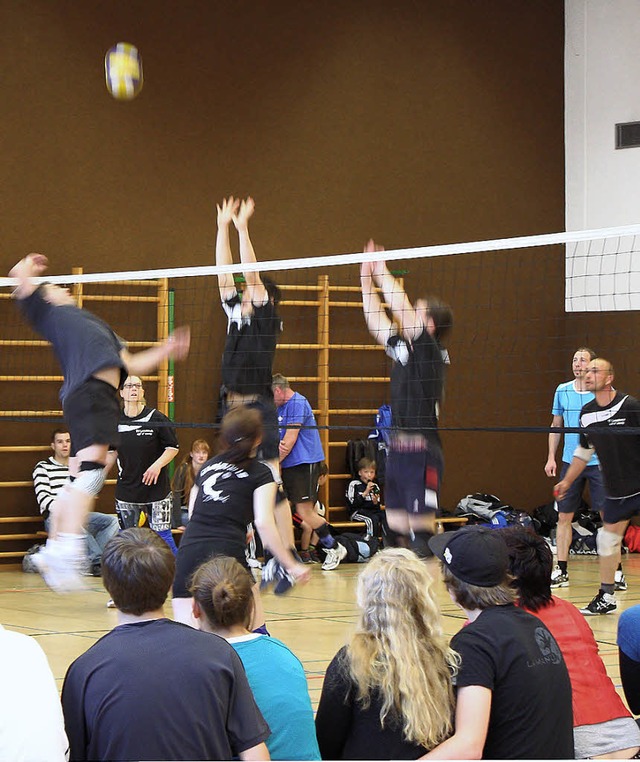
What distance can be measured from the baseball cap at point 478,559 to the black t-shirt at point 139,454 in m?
5.29

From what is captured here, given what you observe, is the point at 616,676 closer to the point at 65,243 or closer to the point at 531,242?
the point at 531,242

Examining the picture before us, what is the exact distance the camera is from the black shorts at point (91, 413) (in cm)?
489

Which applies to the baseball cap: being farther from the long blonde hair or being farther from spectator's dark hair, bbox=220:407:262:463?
spectator's dark hair, bbox=220:407:262:463

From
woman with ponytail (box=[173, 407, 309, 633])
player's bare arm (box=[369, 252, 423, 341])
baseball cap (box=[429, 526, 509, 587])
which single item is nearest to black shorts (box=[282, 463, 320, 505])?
player's bare arm (box=[369, 252, 423, 341])

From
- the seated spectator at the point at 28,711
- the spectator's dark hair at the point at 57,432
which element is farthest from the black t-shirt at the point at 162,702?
the spectator's dark hair at the point at 57,432

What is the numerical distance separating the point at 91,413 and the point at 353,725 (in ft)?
7.81

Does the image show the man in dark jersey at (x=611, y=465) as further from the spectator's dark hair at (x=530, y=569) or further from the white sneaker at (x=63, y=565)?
the spectator's dark hair at (x=530, y=569)

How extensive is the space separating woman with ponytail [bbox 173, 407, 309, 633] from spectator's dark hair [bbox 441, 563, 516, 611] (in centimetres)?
153

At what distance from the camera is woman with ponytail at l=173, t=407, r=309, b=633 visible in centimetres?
464

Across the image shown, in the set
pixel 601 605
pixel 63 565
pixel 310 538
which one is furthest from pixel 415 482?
pixel 310 538

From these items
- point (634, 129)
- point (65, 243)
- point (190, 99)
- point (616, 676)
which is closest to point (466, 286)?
point (634, 129)

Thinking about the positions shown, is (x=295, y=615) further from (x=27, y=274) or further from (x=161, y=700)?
(x=161, y=700)

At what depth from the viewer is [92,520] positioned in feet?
31.0

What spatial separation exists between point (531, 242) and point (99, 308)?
519 cm
